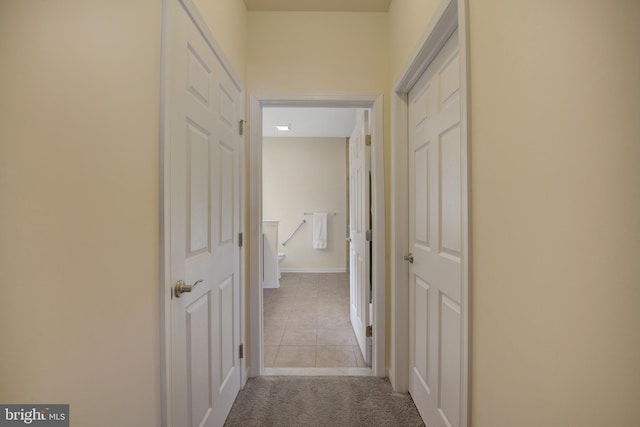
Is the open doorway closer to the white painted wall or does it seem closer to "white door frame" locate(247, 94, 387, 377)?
the white painted wall

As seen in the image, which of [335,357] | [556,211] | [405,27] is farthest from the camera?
[335,357]

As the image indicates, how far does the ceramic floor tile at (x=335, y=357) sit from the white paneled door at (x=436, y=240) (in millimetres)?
560

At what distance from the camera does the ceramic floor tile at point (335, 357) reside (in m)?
2.20

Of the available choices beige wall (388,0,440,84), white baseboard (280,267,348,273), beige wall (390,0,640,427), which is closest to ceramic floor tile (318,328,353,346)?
beige wall (390,0,640,427)

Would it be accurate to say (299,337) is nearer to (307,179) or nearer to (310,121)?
(310,121)

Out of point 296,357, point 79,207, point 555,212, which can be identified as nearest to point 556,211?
point 555,212

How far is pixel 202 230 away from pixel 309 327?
2.01m

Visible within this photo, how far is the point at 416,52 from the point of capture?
56.3 inches

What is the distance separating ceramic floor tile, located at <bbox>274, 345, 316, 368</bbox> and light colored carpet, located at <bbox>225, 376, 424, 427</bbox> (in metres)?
0.20

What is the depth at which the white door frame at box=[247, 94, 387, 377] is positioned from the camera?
198cm

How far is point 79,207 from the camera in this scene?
66 centimetres

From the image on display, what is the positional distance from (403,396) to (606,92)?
1.89 m

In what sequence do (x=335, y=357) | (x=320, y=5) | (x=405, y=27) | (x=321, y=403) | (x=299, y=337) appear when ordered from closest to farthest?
(x=405, y=27) < (x=321, y=403) < (x=320, y=5) < (x=335, y=357) < (x=299, y=337)

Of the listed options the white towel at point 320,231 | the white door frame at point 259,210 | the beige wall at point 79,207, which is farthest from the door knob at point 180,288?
the white towel at point 320,231
